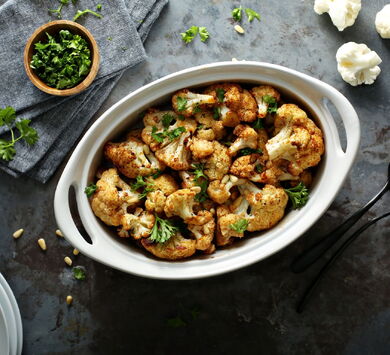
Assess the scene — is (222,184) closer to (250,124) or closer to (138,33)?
(250,124)

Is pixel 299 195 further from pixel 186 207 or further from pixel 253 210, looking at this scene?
pixel 186 207

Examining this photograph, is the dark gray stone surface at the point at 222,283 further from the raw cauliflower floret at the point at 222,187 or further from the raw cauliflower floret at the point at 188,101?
the raw cauliflower floret at the point at 222,187

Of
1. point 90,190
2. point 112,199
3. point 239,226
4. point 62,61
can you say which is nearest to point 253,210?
point 239,226

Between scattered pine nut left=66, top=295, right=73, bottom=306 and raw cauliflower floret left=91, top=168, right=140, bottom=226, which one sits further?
scattered pine nut left=66, top=295, right=73, bottom=306

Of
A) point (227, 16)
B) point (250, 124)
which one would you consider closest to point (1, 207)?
point (250, 124)

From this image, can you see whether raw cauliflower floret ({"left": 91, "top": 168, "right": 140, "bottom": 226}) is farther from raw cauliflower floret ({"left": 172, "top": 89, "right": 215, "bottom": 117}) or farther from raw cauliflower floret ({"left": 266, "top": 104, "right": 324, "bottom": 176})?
raw cauliflower floret ({"left": 266, "top": 104, "right": 324, "bottom": 176})

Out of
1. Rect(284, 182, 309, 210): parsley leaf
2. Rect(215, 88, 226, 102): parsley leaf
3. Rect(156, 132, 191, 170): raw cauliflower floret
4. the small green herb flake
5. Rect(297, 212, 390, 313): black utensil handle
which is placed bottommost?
Rect(297, 212, 390, 313): black utensil handle

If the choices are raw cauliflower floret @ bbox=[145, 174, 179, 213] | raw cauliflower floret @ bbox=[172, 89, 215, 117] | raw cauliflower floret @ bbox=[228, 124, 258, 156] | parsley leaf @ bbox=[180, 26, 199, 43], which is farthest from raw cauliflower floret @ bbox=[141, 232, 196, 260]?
parsley leaf @ bbox=[180, 26, 199, 43]

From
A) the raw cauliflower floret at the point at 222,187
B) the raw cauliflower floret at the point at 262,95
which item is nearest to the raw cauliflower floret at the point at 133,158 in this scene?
the raw cauliflower floret at the point at 222,187
